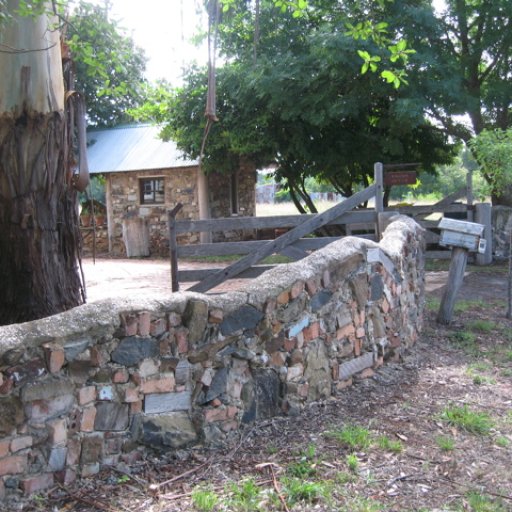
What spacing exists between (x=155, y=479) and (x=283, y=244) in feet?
14.1

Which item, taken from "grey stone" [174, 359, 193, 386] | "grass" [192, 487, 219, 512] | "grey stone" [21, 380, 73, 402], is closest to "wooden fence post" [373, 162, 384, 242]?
"grey stone" [174, 359, 193, 386]

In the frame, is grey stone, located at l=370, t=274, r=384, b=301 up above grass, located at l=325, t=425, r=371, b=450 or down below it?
above

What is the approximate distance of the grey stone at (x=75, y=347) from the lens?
3.06 meters

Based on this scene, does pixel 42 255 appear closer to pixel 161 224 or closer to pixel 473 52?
pixel 473 52

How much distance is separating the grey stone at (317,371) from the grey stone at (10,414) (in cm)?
189

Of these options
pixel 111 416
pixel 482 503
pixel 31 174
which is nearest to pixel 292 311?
pixel 111 416

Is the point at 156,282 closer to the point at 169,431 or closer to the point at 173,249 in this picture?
the point at 173,249

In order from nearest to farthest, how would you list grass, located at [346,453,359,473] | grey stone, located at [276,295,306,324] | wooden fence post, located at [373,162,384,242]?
grass, located at [346,453,359,473] < grey stone, located at [276,295,306,324] < wooden fence post, located at [373,162,384,242]

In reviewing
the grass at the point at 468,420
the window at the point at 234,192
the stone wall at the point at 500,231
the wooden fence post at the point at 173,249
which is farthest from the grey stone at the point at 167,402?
the window at the point at 234,192

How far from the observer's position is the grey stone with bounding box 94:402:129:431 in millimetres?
3189

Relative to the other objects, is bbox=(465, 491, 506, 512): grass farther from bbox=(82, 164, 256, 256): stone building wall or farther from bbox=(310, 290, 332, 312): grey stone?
bbox=(82, 164, 256, 256): stone building wall

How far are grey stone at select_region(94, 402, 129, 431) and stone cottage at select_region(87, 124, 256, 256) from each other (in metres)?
15.1

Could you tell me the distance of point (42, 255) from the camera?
15.5 ft

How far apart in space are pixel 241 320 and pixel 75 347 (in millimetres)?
1040
